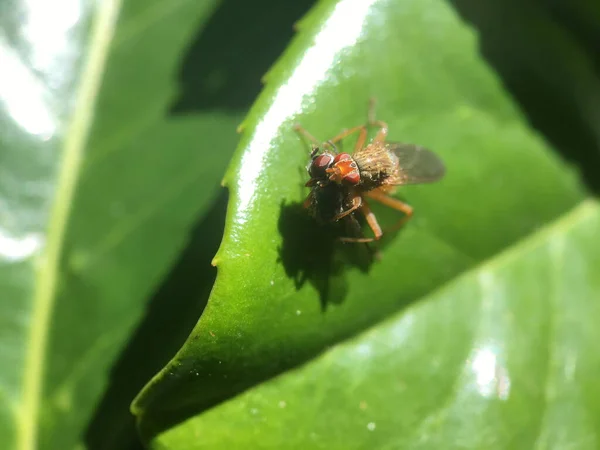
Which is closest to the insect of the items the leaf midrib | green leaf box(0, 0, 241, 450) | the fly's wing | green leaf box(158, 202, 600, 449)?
the fly's wing

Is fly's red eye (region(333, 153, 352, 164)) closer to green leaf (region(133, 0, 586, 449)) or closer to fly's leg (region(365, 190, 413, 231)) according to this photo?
green leaf (region(133, 0, 586, 449))

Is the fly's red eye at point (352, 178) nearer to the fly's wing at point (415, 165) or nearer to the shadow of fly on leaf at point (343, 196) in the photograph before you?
the shadow of fly on leaf at point (343, 196)

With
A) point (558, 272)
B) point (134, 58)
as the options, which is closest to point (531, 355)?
point (558, 272)

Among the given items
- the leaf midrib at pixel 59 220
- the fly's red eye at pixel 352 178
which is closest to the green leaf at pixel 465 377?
the fly's red eye at pixel 352 178

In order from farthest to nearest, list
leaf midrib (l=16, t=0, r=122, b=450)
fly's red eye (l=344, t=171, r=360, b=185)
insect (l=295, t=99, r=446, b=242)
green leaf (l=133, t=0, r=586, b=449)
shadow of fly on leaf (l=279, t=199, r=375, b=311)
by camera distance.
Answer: leaf midrib (l=16, t=0, r=122, b=450)
fly's red eye (l=344, t=171, r=360, b=185)
insect (l=295, t=99, r=446, b=242)
shadow of fly on leaf (l=279, t=199, r=375, b=311)
green leaf (l=133, t=0, r=586, b=449)

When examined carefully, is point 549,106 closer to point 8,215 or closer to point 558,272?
point 558,272

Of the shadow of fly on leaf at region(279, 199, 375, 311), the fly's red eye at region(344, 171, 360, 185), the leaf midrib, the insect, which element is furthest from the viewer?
the leaf midrib
